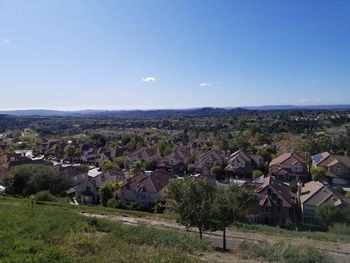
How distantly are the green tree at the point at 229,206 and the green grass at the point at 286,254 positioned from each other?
186 centimetres

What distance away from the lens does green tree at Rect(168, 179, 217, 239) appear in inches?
632

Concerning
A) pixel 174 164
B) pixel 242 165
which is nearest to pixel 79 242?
pixel 242 165

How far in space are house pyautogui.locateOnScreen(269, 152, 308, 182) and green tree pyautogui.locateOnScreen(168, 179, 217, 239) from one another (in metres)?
31.6

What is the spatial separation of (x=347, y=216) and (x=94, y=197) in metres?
23.5

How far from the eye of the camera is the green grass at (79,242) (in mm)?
9727

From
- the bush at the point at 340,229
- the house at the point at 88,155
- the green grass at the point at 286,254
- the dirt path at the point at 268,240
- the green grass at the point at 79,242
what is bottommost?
the house at the point at 88,155

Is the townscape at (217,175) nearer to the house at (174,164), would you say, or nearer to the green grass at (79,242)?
the house at (174,164)

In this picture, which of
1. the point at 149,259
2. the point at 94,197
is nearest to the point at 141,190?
the point at 94,197

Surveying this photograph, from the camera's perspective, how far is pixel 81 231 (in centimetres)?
1440

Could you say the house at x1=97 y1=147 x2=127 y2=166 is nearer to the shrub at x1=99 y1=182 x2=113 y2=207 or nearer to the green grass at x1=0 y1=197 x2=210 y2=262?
the shrub at x1=99 y1=182 x2=113 y2=207

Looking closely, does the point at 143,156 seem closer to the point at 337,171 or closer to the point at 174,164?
the point at 174,164

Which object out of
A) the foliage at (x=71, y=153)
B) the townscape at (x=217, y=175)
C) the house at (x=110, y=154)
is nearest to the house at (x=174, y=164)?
the townscape at (x=217, y=175)

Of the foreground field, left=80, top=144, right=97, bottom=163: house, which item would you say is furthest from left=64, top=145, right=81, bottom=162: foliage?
the foreground field

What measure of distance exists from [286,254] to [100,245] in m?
6.17
